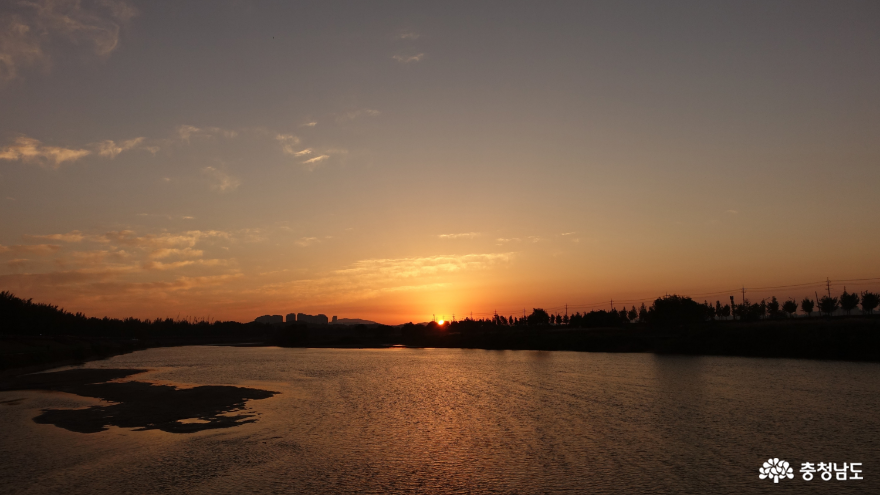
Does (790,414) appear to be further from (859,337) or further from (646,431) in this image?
(859,337)

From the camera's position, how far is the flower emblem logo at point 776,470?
2333cm

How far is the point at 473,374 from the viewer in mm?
72750

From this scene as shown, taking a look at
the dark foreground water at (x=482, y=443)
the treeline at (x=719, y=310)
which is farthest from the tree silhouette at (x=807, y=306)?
the dark foreground water at (x=482, y=443)

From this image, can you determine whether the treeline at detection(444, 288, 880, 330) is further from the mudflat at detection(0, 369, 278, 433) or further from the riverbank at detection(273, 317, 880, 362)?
the mudflat at detection(0, 369, 278, 433)

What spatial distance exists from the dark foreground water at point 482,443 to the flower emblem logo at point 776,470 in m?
0.35

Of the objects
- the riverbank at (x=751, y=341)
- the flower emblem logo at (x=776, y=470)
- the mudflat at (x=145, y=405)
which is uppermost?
the riverbank at (x=751, y=341)

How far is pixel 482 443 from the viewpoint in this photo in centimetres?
3019

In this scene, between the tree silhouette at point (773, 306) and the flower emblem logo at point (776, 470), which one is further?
the tree silhouette at point (773, 306)

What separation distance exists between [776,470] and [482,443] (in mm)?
14108

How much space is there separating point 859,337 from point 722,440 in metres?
69.1

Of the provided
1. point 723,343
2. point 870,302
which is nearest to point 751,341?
point 723,343

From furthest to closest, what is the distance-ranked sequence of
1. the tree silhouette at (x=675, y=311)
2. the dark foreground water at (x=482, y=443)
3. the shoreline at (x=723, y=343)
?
1. the tree silhouette at (x=675, y=311)
2. the shoreline at (x=723, y=343)
3. the dark foreground water at (x=482, y=443)

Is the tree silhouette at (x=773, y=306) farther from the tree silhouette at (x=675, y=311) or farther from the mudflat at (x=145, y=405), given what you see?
the mudflat at (x=145, y=405)

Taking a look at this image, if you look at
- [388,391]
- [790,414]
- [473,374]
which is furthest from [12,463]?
[473,374]
